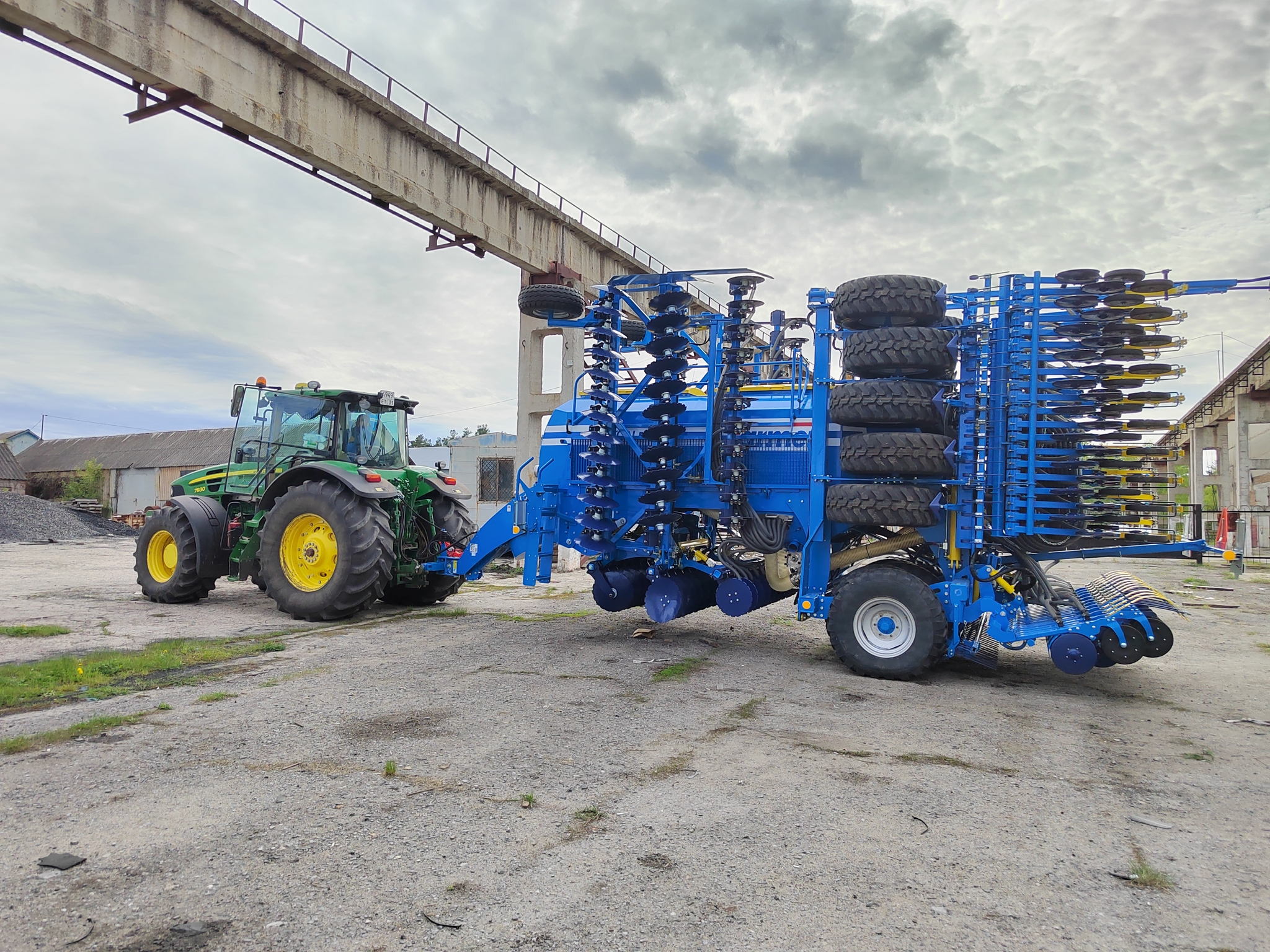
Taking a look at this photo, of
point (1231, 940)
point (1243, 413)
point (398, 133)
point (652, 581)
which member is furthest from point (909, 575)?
point (1243, 413)

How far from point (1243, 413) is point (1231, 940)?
31.1 meters

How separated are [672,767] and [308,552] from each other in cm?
649

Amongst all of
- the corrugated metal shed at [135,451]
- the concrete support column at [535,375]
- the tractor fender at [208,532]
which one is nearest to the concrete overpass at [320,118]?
the concrete support column at [535,375]

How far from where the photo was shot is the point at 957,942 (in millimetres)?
2604

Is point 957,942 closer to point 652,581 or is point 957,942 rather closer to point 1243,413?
point 652,581

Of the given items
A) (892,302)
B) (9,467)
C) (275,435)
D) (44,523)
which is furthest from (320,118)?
(9,467)

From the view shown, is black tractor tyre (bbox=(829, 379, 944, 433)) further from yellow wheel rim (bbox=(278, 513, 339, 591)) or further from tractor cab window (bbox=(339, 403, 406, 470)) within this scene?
tractor cab window (bbox=(339, 403, 406, 470))

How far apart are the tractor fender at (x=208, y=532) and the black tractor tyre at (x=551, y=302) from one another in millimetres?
4919

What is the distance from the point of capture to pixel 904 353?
6578 mm

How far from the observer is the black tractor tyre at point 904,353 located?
21.6 feet

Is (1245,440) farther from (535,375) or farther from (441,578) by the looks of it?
(441,578)

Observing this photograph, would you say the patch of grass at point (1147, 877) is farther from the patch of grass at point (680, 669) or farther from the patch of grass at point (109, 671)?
the patch of grass at point (109, 671)

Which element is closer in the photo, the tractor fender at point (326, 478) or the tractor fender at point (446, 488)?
the tractor fender at point (326, 478)

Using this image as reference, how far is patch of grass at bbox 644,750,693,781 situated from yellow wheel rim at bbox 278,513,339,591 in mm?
5983
